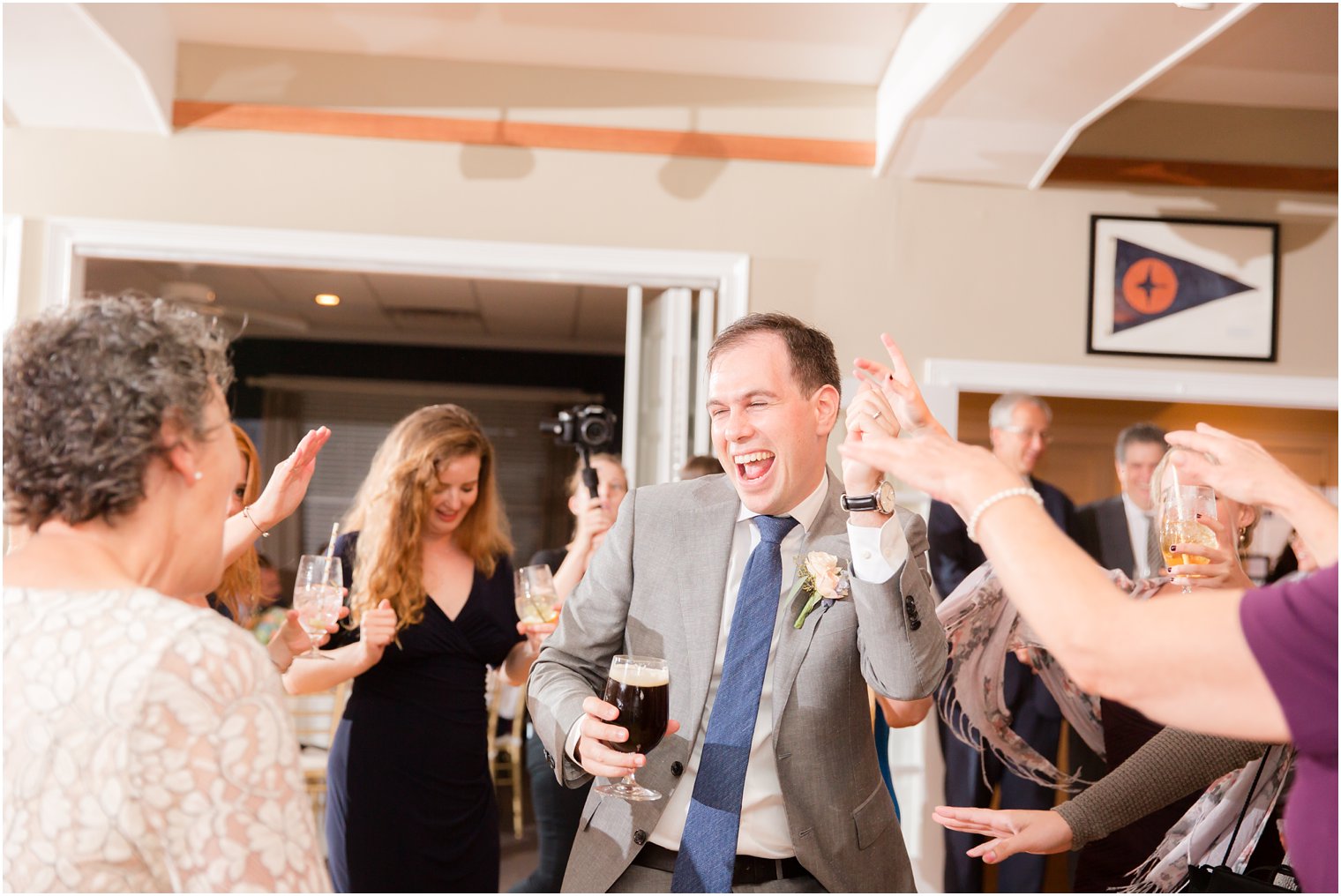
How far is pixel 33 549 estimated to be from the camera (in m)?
1.14

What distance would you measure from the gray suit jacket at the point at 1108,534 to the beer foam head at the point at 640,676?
3.61 metres

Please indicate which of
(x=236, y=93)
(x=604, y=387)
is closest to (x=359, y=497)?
(x=236, y=93)

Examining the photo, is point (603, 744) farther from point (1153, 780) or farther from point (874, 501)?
point (1153, 780)

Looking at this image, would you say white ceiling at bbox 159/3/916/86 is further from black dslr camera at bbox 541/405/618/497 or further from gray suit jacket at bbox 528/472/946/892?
gray suit jacket at bbox 528/472/946/892

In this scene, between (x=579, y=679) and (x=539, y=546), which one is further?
(x=539, y=546)

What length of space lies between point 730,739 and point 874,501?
454mm

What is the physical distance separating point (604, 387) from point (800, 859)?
7204mm

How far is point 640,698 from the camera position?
1.62 metres

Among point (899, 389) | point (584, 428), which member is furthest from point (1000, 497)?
point (584, 428)

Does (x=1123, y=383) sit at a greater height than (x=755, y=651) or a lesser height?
greater

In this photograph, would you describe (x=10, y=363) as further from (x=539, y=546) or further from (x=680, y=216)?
(x=539, y=546)

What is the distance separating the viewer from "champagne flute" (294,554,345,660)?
2.50m

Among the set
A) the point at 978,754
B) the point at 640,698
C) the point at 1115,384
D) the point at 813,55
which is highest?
the point at 813,55

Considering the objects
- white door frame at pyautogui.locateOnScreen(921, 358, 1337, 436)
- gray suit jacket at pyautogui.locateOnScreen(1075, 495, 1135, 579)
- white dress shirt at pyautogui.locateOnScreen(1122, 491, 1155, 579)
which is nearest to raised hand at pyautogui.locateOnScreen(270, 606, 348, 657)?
white door frame at pyautogui.locateOnScreen(921, 358, 1337, 436)
